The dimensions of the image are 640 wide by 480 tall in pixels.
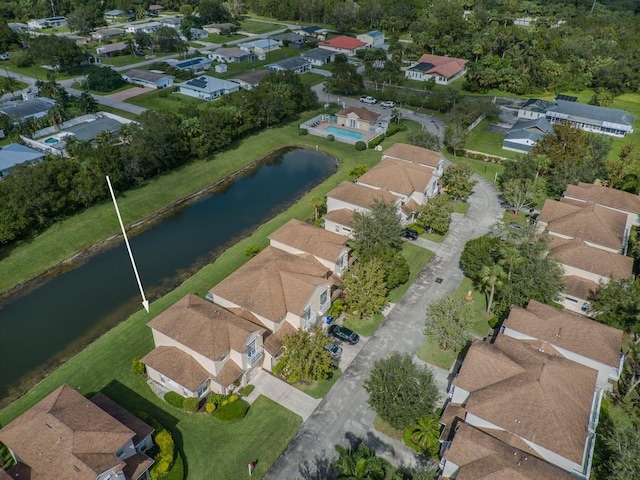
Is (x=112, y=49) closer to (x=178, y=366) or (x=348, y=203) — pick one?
(x=348, y=203)

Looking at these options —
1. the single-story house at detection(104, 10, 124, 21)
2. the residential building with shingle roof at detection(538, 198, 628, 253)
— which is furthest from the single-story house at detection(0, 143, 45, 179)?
the single-story house at detection(104, 10, 124, 21)

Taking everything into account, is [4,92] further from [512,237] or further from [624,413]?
[624,413]

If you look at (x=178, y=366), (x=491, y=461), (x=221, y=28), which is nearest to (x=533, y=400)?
(x=491, y=461)

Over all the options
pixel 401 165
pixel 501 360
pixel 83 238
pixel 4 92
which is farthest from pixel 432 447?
pixel 4 92

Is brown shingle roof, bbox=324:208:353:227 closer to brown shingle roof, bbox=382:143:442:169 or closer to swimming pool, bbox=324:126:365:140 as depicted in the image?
brown shingle roof, bbox=382:143:442:169

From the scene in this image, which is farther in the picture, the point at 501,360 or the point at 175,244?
the point at 175,244

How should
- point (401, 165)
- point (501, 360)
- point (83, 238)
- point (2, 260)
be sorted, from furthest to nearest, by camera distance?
1. point (401, 165)
2. point (83, 238)
3. point (2, 260)
4. point (501, 360)
